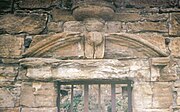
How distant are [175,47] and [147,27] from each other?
0.40 m

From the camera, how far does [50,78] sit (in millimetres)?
3041

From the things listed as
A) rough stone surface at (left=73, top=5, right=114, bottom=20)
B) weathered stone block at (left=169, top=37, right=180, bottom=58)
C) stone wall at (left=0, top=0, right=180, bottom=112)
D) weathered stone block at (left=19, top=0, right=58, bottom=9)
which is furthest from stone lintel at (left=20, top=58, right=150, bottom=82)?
weathered stone block at (left=19, top=0, right=58, bottom=9)

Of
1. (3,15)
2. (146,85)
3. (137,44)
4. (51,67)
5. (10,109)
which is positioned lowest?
(10,109)

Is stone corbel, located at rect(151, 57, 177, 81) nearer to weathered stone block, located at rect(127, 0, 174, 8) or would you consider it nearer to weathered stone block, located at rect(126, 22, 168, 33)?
weathered stone block, located at rect(126, 22, 168, 33)

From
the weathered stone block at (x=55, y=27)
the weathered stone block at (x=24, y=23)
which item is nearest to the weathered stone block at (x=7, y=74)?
the weathered stone block at (x=24, y=23)

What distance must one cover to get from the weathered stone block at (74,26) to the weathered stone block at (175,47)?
1.05 metres

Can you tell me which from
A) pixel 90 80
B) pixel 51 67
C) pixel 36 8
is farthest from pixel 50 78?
pixel 36 8

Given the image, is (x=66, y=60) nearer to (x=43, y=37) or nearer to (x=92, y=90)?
(x=43, y=37)

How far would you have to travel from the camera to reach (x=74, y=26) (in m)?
3.21

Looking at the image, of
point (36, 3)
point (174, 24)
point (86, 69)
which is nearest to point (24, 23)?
point (36, 3)

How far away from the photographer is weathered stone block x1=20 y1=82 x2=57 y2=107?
3033mm

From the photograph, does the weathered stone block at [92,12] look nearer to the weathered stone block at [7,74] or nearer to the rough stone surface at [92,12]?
the rough stone surface at [92,12]

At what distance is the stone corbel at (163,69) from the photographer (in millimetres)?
3037

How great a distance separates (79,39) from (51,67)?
1.47 feet
